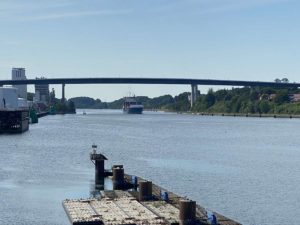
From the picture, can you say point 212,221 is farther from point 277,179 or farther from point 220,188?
point 277,179

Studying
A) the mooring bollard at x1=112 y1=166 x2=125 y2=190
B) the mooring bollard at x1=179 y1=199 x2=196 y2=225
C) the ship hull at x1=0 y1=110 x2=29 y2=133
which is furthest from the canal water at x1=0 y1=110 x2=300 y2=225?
the ship hull at x1=0 y1=110 x2=29 y2=133

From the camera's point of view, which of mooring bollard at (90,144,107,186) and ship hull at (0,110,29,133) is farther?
ship hull at (0,110,29,133)

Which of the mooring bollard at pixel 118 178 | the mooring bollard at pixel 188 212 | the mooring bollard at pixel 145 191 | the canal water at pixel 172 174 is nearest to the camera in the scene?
the mooring bollard at pixel 188 212

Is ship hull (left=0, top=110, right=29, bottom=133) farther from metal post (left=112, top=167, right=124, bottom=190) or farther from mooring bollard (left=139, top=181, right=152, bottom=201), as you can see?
mooring bollard (left=139, top=181, right=152, bottom=201)

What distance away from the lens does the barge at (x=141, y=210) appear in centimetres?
3020

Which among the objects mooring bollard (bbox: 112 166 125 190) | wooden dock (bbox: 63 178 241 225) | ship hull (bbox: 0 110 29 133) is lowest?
wooden dock (bbox: 63 178 241 225)

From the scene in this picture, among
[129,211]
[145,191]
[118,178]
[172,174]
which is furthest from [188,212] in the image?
[172,174]

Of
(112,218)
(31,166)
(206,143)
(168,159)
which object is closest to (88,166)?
(31,166)

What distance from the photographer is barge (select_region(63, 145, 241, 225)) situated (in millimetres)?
30203

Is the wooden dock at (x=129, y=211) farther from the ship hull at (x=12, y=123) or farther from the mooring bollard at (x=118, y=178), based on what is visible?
the ship hull at (x=12, y=123)

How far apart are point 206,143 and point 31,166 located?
36.4 metres

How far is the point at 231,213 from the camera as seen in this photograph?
37.0m

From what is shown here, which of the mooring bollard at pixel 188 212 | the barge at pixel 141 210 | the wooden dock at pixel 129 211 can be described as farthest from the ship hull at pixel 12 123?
the mooring bollard at pixel 188 212

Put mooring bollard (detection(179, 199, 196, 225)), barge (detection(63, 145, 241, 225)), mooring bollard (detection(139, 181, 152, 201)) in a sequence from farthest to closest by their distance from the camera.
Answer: mooring bollard (detection(139, 181, 152, 201)), barge (detection(63, 145, 241, 225)), mooring bollard (detection(179, 199, 196, 225))
